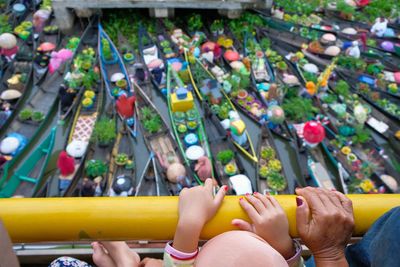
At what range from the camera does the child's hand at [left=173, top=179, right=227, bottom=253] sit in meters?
1.25

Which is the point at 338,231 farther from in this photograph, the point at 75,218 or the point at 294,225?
the point at 75,218

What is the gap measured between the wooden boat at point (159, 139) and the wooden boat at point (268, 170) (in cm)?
135

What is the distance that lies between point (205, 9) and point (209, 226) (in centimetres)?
998

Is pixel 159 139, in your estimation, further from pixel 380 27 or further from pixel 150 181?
pixel 380 27

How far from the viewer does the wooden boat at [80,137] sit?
6305 mm

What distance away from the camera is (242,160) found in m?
7.13

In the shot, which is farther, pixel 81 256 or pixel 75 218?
pixel 81 256

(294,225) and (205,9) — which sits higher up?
(294,225)

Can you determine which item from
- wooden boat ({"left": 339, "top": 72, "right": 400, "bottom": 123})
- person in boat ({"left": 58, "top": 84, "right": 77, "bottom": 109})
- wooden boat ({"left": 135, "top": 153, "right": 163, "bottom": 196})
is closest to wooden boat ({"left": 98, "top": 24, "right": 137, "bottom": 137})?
person in boat ({"left": 58, "top": 84, "right": 77, "bottom": 109})

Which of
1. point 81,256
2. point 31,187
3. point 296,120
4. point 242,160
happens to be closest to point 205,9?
point 296,120

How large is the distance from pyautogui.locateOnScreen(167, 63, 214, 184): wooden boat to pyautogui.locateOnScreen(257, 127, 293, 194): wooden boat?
963 millimetres

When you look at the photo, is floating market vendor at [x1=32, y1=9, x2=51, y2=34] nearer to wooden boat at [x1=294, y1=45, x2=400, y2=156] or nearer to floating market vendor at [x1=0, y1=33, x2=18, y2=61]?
floating market vendor at [x1=0, y1=33, x2=18, y2=61]

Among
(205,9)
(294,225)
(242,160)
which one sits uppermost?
(294,225)

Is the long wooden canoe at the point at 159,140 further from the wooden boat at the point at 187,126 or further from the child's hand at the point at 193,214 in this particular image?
the child's hand at the point at 193,214
